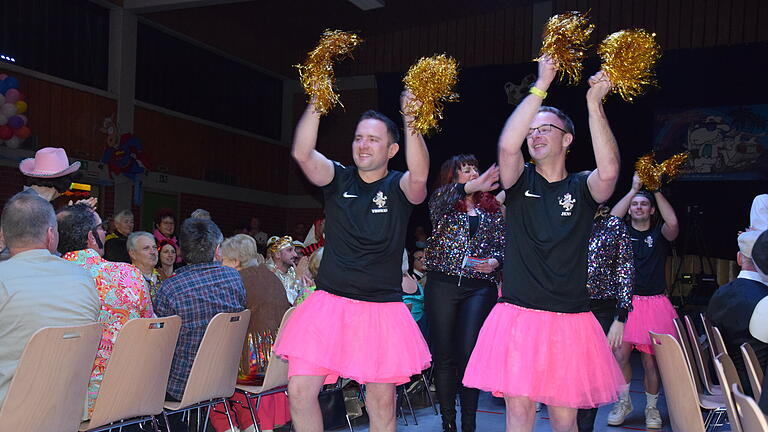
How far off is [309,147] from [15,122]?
859cm

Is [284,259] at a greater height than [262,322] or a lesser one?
greater

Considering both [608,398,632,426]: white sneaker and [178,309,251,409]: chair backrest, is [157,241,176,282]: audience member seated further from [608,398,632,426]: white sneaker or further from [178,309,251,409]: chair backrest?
[608,398,632,426]: white sneaker

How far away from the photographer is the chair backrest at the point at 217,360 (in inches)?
154

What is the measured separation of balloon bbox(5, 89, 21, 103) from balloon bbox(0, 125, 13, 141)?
0.36 meters

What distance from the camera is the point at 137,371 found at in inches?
137

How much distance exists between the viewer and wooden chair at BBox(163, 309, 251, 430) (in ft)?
12.8

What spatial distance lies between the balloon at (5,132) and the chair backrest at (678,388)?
30.9ft

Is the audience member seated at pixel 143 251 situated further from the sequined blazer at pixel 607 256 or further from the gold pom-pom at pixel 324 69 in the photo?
the sequined blazer at pixel 607 256

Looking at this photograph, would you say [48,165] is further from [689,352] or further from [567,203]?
[689,352]

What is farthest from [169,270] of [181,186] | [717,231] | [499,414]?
[717,231]

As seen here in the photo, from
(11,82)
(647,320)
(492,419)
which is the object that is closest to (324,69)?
(492,419)

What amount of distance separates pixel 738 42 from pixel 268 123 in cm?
965

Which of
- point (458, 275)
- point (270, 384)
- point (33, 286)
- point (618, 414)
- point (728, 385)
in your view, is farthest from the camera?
point (618, 414)

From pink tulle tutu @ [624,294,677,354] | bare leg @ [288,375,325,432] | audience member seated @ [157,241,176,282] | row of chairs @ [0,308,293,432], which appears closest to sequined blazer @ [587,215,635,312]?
pink tulle tutu @ [624,294,677,354]
